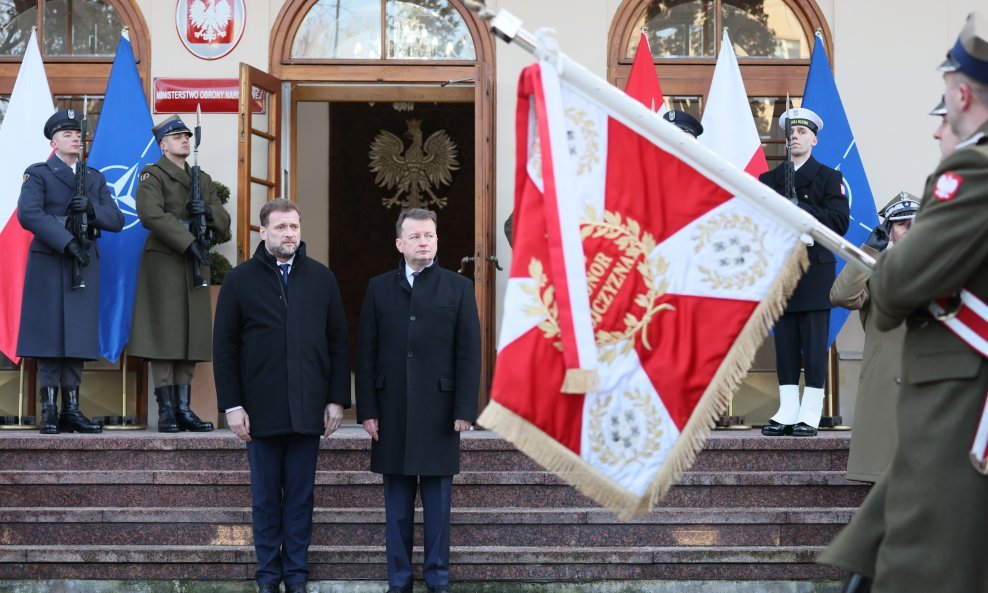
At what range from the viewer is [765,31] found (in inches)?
384

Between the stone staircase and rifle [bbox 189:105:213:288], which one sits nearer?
the stone staircase

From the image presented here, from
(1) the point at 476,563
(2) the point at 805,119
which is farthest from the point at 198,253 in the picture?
(2) the point at 805,119

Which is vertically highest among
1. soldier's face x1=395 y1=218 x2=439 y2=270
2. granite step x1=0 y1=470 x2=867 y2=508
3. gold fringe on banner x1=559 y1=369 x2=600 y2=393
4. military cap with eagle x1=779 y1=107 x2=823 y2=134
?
military cap with eagle x1=779 y1=107 x2=823 y2=134

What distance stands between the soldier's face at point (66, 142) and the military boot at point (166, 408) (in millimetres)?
1598

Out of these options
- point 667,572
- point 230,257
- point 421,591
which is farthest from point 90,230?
point 667,572

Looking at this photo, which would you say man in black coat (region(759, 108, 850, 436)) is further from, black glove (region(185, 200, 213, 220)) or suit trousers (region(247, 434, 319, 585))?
black glove (region(185, 200, 213, 220))

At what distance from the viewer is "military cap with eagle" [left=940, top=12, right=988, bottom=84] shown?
3398 mm

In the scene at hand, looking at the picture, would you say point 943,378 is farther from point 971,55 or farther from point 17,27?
point 17,27

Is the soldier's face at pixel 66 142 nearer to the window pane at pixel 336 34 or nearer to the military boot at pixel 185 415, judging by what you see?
the military boot at pixel 185 415

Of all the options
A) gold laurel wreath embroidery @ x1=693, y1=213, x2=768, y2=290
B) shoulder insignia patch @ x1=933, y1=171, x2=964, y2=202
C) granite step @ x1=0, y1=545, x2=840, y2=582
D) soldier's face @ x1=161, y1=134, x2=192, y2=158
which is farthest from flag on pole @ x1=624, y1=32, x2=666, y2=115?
shoulder insignia patch @ x1=933, y1=171, x2=964, y2=202

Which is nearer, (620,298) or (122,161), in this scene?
(620,298)

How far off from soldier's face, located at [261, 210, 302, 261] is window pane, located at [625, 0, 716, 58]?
4076 mm

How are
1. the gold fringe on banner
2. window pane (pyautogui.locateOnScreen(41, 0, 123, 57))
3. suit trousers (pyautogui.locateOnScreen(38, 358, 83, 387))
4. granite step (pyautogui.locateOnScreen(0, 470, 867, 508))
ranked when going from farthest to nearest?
window pane (pyautogui.locateOnScreen(41, 0, 123, 57)) < suit trousers (pyautogui.locateOnScreen(38, 358, 83, 387)) < granite step (pyautogui.locateOnScreen(0, 470, 867, 508)) < the gold fringe on banner

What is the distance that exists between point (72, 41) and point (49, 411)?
3.03 metres
